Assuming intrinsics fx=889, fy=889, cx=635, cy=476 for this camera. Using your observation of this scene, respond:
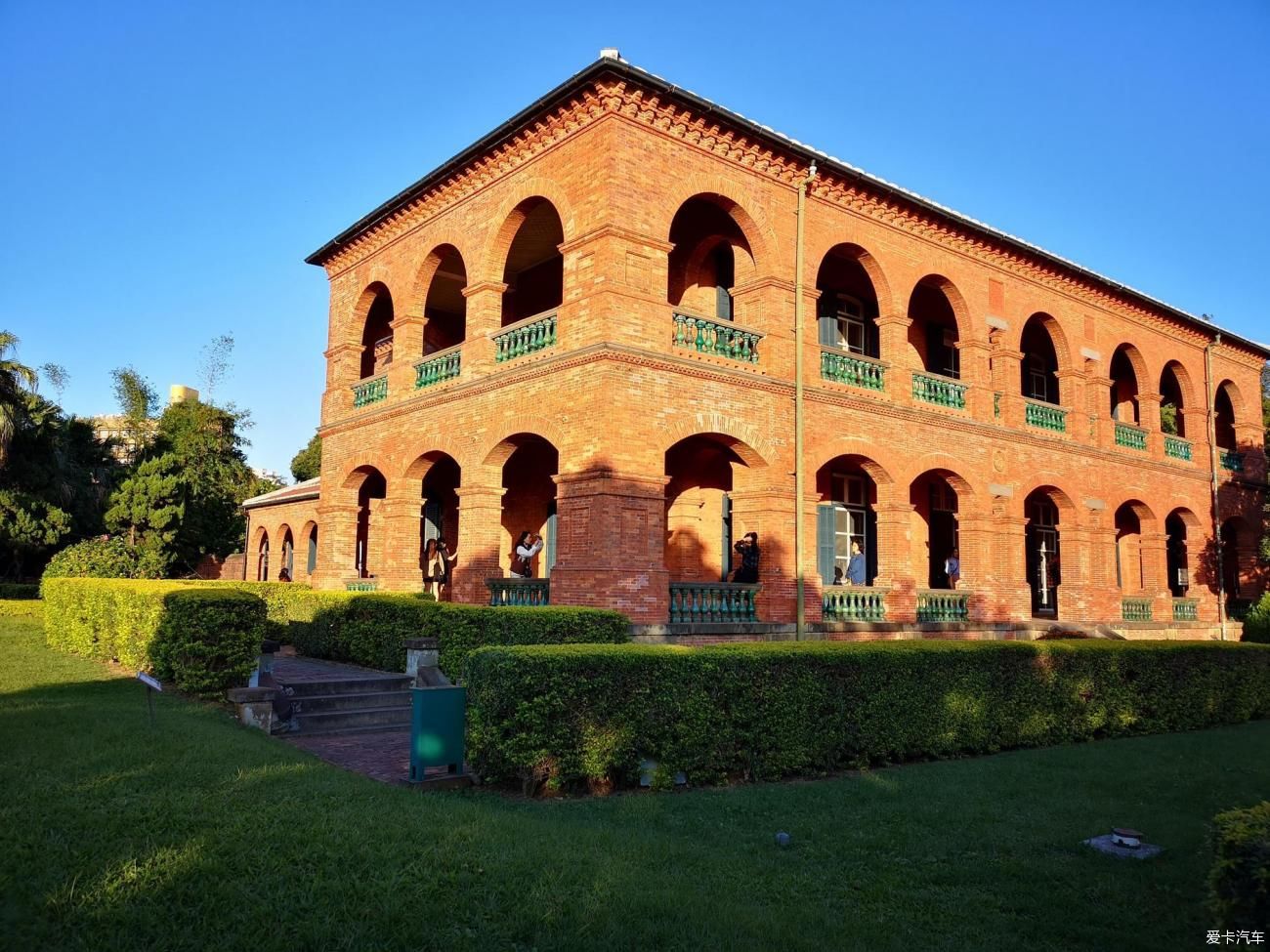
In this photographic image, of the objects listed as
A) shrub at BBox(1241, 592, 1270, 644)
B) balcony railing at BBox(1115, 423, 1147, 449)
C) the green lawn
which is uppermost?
balcony railing at BBox(1115, 423, 1147, 449)

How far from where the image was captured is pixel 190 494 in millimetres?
24406

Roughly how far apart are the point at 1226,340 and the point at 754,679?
23.4 metres

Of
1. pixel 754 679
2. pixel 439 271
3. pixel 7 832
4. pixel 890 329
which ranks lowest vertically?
pixel 7 832

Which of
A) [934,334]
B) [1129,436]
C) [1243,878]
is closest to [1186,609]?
[1129,436]

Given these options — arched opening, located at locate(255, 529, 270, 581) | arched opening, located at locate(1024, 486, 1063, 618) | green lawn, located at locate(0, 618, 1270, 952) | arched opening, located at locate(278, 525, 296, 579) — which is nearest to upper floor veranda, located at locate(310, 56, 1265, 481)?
arched opening, located at locate(1024, 486, 1063, 618)

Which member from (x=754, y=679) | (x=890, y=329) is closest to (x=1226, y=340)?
(x=890, y=329)

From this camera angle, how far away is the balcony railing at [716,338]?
44.6ft

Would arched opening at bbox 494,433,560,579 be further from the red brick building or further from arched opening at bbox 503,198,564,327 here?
arched opening at bbox 503,198,564,327

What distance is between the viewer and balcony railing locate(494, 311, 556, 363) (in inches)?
549

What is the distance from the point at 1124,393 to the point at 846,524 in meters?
12.5

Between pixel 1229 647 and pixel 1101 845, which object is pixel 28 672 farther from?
pixel 1229 647

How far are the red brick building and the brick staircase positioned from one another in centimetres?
281

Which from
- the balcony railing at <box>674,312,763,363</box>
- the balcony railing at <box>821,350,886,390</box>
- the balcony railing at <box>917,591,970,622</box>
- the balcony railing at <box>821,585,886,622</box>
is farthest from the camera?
the balcony railing at <box>917,591,970,622</box>

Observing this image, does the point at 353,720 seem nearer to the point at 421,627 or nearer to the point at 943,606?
the point at 421,627
